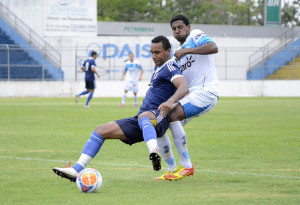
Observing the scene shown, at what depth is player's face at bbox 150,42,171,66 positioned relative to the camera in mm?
7043

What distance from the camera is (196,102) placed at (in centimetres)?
761

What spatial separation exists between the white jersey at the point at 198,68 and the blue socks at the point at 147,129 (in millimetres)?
1338

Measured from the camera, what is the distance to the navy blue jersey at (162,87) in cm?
703

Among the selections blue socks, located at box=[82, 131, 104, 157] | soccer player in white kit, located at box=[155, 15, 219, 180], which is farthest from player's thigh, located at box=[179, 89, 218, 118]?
blue socks, located at box=[82, 131, 104, 157]

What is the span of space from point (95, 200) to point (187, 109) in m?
2.13

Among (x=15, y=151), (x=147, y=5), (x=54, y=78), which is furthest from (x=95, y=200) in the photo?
(x=147, y=5)

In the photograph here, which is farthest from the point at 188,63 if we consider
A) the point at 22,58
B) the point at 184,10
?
the point at 184,10

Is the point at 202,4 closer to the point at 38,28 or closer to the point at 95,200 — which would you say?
the point at 38,28

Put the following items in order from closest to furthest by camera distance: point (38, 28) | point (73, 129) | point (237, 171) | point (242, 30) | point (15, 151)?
point (237, 171)
point (15, 151)
point (73, 129)
point (38, 28)
point (242, 30)

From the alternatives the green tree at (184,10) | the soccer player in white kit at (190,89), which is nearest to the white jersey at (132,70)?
the soccer player in white kit at (190,89)

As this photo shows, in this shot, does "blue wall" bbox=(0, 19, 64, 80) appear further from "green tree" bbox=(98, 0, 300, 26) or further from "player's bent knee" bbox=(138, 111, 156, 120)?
"player's bent knee" bbox=(138, 111, 156, 120)

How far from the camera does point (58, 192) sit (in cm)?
630

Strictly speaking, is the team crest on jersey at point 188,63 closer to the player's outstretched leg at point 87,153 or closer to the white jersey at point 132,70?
the player's outstretched leg at point 87,153

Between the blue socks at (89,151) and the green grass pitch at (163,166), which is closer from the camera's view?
the green grass pitch at (163,166)
